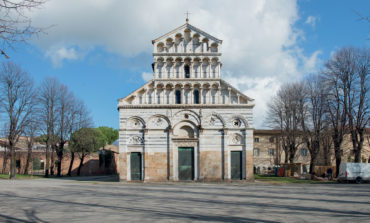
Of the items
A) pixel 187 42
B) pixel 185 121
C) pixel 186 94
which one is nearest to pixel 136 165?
pixel 185 121

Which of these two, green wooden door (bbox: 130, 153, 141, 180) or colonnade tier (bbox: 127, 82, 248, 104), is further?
colonnade tier (bbox: 127, 82, 248, 104)

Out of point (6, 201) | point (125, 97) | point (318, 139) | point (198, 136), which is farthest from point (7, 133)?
point (318, 139)

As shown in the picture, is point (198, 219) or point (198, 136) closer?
point (198, 219)

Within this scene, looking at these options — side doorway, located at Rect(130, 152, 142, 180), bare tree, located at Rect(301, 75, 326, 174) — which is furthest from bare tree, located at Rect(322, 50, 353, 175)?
side doorway, located at Rect(130, 152, 142, 180)

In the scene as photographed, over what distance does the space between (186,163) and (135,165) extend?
5544mm

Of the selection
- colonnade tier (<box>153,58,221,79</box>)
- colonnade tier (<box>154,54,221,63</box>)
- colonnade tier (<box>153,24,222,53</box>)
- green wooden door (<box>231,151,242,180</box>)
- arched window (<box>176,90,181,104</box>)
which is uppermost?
colonnade tier (<box>153,24,222,53</box>)

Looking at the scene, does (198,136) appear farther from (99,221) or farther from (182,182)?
(99,221)

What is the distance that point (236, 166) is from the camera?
117 ft

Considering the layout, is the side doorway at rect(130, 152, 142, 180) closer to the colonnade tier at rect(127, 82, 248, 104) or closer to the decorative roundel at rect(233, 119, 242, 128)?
the colonnade tier at rect(127, 82, 248, 104)

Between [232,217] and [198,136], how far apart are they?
23117mm

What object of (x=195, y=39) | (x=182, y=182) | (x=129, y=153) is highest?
(x=195, y=39)

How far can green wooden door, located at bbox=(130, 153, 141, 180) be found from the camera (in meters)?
35.8

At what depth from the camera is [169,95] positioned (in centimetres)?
3675

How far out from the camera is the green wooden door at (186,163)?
35.7m
